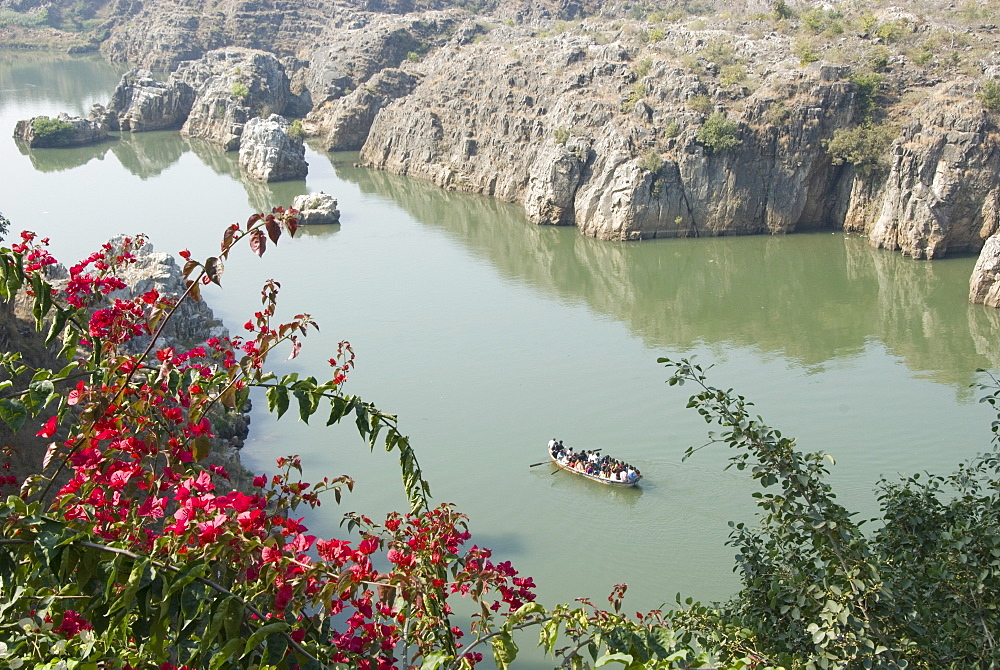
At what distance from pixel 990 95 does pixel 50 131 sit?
Answer: 41169mm

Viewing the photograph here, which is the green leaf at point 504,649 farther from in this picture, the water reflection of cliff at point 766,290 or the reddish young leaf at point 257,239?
the water reflection of cliff at point 766,290

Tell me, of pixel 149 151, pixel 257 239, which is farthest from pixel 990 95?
pixel 149 151

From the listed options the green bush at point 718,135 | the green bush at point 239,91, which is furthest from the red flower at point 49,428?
the green bush at point 239,91

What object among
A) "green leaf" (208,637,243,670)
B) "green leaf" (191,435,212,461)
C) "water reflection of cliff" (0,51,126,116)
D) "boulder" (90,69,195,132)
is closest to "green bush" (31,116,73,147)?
"boulder" (90,69,195,132)

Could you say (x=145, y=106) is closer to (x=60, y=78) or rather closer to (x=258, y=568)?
(x=60, y=78)

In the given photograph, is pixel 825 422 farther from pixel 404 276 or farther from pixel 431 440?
pixel 404 276

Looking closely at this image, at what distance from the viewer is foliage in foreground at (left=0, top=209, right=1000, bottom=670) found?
349 centimetres

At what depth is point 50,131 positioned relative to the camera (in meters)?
46.6

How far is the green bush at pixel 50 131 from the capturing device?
46469mm

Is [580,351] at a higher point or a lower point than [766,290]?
lower

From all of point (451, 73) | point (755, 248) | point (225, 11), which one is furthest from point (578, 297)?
point (225, 11)

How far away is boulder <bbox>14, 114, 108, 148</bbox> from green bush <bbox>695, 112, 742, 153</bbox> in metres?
32.2

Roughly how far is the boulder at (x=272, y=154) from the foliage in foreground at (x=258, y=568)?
3604cm

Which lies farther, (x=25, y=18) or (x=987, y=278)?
(x=25, y=18)
